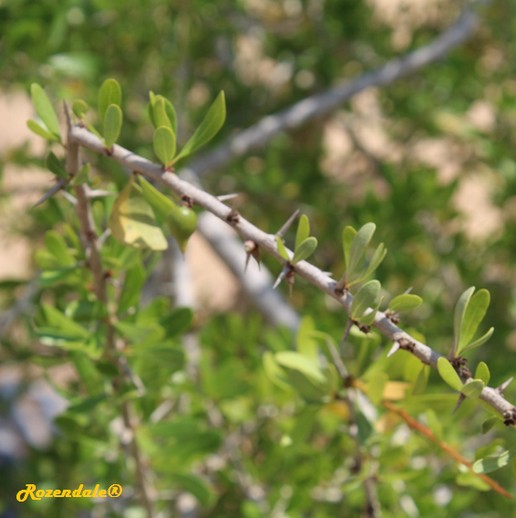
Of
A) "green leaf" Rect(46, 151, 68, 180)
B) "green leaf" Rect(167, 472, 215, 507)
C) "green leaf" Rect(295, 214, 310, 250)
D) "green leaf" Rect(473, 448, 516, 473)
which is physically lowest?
"green leaf" Rect(167, 472, 215, 507)

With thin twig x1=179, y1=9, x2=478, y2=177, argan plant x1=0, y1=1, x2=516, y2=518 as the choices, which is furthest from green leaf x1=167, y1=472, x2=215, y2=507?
thin twig x1=179, y1=9, x2=478, y2=177

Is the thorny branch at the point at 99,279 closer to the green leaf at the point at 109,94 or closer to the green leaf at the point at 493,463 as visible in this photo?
the green leaf at the point at 109,94

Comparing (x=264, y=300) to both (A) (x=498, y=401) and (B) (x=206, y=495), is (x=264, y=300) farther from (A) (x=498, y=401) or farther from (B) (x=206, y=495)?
(A) (x=498, y=401)

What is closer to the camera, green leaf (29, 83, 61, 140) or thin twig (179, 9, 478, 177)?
green leaf (29, 83, 61, 140)

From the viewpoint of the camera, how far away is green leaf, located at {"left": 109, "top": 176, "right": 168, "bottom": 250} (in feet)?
2.14

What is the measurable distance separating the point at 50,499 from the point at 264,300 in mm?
598

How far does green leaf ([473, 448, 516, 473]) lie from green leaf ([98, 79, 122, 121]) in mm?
400

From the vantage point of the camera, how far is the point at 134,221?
0.66m

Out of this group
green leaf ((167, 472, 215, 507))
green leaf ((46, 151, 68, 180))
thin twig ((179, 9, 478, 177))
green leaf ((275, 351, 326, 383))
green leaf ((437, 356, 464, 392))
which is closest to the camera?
green leaf ((437, 356, 464, 392))

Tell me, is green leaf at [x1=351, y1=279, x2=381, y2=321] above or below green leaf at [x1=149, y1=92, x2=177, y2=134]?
below

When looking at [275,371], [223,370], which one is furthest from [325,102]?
[275,371]

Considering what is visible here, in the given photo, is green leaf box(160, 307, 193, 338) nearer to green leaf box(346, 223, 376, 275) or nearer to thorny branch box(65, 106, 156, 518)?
thorny branch box(65, 106, 156, 518)

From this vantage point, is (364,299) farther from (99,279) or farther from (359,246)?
(99,279)

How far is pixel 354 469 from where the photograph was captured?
2.71 ft
